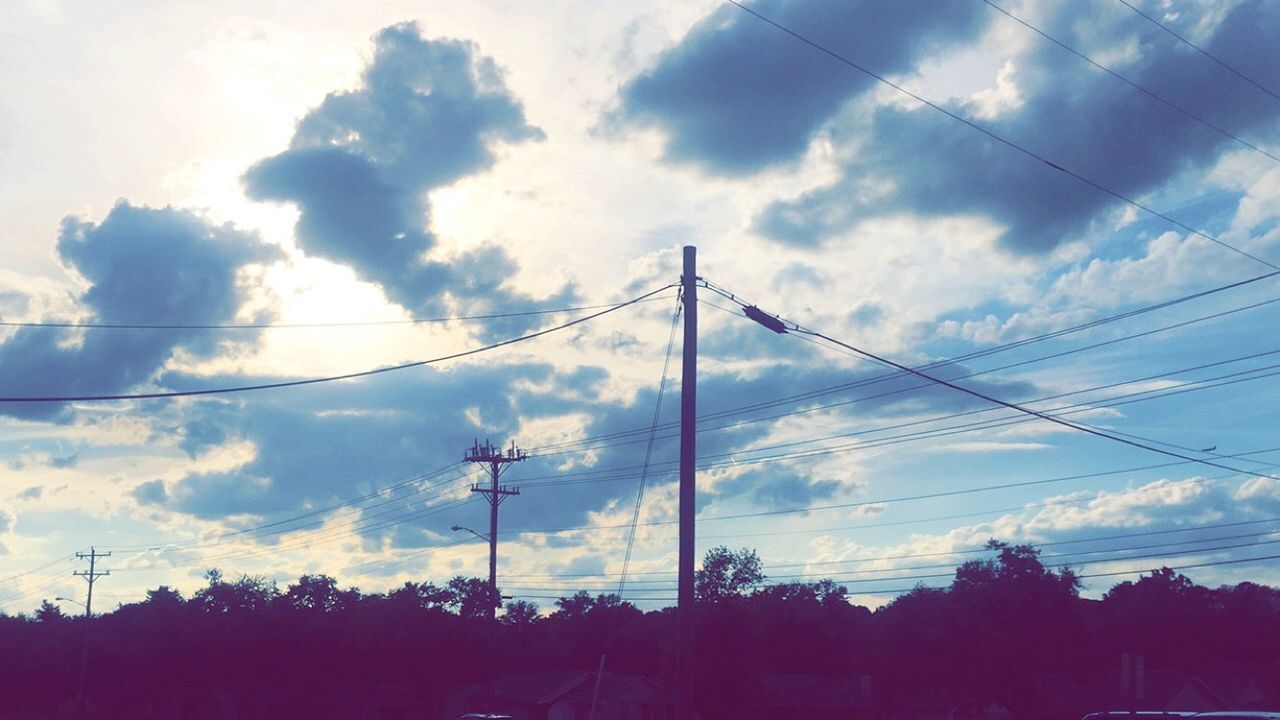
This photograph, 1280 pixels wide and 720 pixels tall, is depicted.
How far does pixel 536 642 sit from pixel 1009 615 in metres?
73.8

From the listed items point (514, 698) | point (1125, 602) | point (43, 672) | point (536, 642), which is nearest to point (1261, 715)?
point (514, 698)

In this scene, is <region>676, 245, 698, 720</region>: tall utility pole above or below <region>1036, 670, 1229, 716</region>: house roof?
above

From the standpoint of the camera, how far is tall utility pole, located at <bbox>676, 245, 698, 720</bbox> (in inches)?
922

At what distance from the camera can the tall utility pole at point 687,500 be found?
76.8 ft

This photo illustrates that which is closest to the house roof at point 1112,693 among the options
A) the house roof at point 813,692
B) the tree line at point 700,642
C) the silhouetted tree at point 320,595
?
the tree line at point 700,642

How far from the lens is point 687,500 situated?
24.1m

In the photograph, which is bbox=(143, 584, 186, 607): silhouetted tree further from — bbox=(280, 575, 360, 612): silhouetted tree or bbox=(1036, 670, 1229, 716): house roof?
bbox=(1036, 670, 1229, 716): house roof

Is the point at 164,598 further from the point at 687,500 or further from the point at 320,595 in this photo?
the point at 687,500

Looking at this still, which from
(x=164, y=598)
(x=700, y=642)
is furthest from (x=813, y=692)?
(x=164, y=598)

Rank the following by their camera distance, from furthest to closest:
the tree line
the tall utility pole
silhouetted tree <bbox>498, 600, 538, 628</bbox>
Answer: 1. silhouetted tree <bbox>498, 600, 538, 628</bbox>
2. the tree line
3. the tall utility pole

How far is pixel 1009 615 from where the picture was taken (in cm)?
8438

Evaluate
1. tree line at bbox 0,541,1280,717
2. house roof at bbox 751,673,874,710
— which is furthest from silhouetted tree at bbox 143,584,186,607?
house roof at bbox 751,673,874,710

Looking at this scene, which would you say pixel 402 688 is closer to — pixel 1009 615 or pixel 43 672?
pixel 43 672

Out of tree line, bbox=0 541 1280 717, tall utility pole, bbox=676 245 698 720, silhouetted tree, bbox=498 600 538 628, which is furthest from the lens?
silhouetted tree, bbox=498 600 538 628
